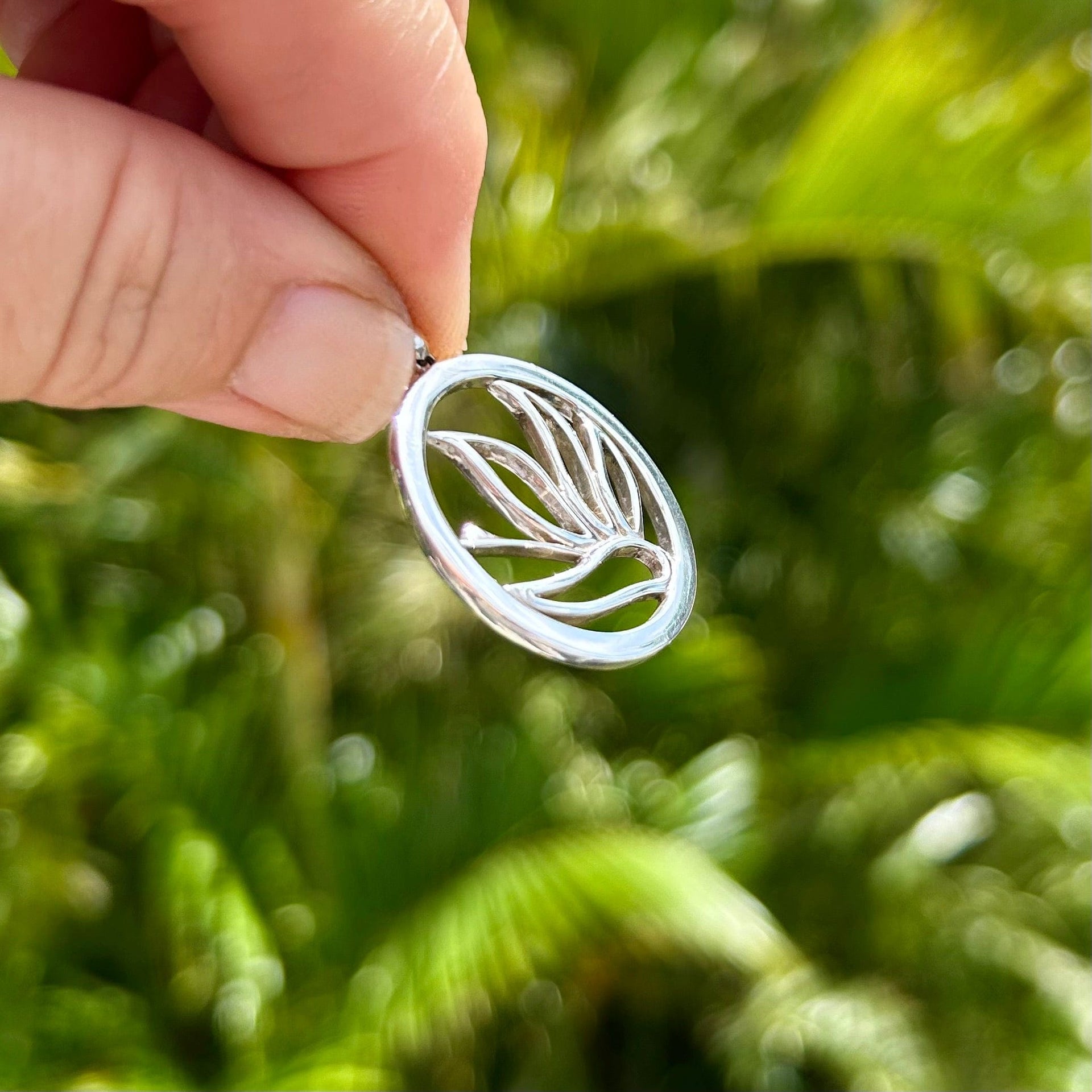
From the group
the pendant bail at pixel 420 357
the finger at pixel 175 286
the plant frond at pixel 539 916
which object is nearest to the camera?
the finger at pixel 175 286

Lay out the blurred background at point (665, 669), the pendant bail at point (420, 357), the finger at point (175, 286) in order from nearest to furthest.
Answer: the finger at point (175, 286)
the pendant bail at point (420, 357)
the blurred background at point (665, 669)

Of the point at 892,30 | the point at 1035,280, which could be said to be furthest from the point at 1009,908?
the point at 892,30

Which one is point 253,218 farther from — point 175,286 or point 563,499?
point 563,499

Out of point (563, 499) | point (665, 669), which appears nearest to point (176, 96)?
point (563, 499)

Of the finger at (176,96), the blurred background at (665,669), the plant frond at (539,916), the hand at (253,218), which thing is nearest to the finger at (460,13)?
the hand at (253,218)

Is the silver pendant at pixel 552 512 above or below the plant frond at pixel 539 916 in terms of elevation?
above

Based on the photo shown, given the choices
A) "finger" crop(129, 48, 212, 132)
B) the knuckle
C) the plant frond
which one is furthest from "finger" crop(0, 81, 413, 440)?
the plant frond

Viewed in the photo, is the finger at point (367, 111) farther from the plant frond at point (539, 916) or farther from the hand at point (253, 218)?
the plant frond at point (539, 916)

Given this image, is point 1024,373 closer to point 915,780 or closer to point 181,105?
point 915,780
